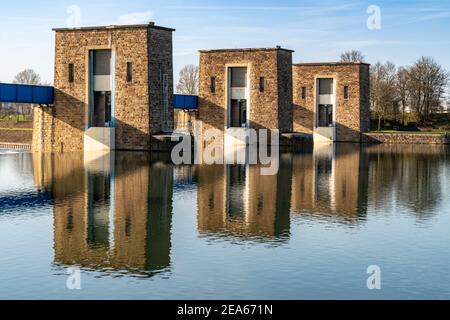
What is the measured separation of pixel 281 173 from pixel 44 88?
20.0m

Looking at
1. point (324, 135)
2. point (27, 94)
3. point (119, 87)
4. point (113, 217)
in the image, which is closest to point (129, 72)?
point (119, 87)

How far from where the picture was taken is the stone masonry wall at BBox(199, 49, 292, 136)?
165 ft

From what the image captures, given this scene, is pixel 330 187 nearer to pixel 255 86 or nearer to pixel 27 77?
pixel 255 86

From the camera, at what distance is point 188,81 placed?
9362 cm

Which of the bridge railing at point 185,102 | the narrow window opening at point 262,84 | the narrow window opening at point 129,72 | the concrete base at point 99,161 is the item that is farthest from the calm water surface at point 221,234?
the narrow window opening at point 262,84

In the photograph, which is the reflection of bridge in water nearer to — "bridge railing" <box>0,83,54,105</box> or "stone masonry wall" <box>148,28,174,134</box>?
"stone masonry wall" <box>148,28,174,134</box>

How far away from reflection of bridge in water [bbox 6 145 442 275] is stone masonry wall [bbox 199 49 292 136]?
47.8 ft

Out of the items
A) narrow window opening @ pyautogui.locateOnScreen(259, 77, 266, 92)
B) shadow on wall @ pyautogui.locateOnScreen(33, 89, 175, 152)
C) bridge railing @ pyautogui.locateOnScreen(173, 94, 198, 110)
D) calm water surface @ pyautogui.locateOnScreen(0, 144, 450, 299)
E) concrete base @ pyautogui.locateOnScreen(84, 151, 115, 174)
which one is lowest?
calm water surface @ pyautogui.locateOnScreen(0, 144, 450, 299)

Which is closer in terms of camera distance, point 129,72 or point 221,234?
point 221,234

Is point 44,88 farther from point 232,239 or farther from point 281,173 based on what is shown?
point 232,239

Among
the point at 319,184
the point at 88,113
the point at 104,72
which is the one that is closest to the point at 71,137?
the point at 88,113

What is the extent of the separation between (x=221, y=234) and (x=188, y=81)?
7859cm

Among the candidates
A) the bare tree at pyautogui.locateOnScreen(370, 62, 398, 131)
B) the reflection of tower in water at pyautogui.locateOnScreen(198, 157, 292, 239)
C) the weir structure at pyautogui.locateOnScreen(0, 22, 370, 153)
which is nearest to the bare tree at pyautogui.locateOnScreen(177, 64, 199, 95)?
the bare tree at pyautogui.locateOnScreen(370, 62, 398, 131)

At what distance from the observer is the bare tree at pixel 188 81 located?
9244cm
